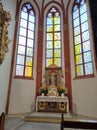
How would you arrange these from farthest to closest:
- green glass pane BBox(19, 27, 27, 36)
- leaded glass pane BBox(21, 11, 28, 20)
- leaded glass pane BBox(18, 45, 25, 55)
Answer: leaded glass pane BBox(21, 11, 28, 20) → green glass pane BBox(19, 27, 27, 36) → leaded glass pane BBox(18, 45, 25, 55)

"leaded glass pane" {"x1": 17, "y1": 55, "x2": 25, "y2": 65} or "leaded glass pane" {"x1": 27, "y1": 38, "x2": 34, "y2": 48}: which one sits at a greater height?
"leaded glass pane" {"x1": 27, "y1": 38, "x2": 34, "y2": 48}

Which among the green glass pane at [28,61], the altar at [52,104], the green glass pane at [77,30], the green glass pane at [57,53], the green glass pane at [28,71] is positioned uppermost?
the green glass pane at [77,30]

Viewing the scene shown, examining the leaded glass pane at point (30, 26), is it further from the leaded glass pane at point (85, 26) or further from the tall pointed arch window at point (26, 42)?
the leaded glass pane at point (85, 26)

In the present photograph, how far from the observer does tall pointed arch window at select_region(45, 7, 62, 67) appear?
859 centimetres

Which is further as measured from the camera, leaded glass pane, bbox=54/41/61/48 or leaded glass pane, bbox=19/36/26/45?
leaded glass pane, bbox=54/41/61/48

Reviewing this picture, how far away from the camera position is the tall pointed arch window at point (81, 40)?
24.2 ft

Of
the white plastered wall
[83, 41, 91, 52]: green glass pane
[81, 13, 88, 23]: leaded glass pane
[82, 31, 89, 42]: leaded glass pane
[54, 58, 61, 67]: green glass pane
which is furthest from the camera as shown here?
[54, 58, 61, 67]: green glass pane

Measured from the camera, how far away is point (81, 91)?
23.4ft

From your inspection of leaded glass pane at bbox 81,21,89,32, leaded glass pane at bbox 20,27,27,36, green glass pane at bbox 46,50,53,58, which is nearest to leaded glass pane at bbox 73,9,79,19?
leaded glass pane at bbox 81,21,89,32

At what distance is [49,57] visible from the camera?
28.4 ft

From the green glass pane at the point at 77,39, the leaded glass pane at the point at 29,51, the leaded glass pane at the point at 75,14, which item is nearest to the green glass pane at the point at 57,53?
the green glass pane at the point at 77,39

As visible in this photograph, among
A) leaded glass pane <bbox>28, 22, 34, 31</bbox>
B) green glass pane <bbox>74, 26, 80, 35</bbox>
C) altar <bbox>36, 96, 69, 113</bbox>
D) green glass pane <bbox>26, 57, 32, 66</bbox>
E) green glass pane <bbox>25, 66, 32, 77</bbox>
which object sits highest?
leaded glass pane <bbox>28, 22, 34, 31</bbox>

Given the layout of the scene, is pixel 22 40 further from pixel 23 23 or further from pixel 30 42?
pixel 23 23

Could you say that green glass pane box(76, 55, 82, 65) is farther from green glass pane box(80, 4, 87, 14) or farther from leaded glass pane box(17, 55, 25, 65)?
leaded glass pane box(17, 55, 25, 65)
